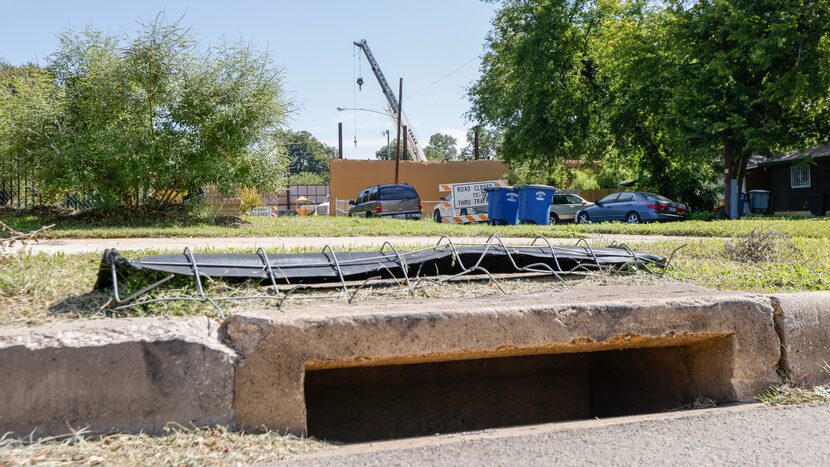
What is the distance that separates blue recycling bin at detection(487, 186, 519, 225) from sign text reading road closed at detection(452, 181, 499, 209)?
3.77 meters

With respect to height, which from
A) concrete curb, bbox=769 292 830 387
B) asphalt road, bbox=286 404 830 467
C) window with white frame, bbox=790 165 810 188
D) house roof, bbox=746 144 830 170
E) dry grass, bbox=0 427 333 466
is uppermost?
Answer: house roof, bbox=746 144 830 170

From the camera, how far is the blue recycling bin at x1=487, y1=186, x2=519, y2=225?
19.3 metres

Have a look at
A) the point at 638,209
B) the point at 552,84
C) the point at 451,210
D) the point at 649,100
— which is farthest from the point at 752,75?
the point at 451,210

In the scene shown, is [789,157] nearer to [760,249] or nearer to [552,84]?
[552,84]

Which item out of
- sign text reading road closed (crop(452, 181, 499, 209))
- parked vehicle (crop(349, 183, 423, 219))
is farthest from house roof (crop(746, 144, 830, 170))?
parked vehicle (crop(349, 183, 423, 219))

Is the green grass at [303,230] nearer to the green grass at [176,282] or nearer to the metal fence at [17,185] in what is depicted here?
the metal fence at [17,185]

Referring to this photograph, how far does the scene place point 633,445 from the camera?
3184 mm

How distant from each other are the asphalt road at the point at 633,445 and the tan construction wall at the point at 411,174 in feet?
114

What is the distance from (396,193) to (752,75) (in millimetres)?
12934

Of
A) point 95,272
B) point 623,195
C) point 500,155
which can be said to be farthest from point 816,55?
point 95,272

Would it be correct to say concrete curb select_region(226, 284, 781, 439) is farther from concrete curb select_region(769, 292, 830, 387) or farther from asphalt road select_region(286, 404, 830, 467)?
asphalt road select_region(286, 404, 830, 467)

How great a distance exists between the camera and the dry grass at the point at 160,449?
275cm

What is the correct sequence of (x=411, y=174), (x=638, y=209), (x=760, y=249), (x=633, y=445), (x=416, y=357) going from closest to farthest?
(x=633, y=445), (x=416, y=357), (x=760, y=249), (x=638, y=209), (x=411, y=174)

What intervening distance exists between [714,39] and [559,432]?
22338 millimetres
